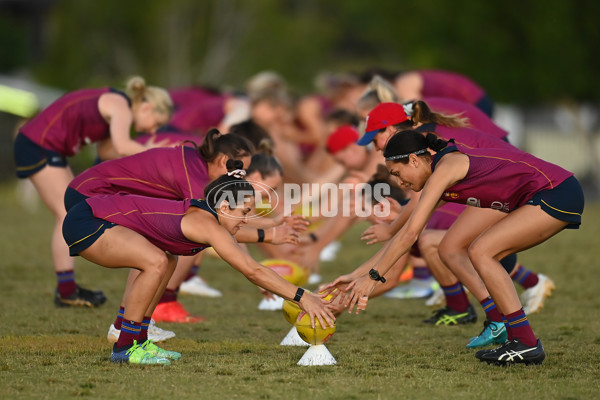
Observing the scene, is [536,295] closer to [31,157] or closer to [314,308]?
[314,308]

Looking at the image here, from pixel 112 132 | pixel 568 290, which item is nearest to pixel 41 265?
pixel 112 132

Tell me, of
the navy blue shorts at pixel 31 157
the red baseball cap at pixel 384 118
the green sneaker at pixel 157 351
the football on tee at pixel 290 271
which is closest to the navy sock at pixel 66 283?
the navy blue shorts at pixel 31 157

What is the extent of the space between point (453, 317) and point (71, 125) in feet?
Result: 12.7

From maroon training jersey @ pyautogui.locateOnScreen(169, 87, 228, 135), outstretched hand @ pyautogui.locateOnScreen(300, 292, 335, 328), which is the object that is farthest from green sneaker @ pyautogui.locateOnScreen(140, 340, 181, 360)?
maroon training jersey @ pyautogui.locateOnScreen(169, 87, 228, 135)

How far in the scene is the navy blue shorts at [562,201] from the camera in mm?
6023

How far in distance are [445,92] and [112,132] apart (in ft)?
14.5

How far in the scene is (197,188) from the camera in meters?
6.74

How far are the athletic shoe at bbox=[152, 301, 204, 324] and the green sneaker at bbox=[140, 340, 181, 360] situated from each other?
147 centimetres

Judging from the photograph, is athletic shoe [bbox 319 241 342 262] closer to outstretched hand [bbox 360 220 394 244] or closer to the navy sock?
the navy sock

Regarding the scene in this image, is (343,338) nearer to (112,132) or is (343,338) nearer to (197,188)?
(197,188)

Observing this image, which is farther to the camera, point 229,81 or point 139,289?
point 229,81

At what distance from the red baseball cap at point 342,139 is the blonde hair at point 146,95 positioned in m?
1.91

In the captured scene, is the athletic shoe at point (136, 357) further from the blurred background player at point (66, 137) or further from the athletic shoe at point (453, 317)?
the athletic shoe at point (453, 317)

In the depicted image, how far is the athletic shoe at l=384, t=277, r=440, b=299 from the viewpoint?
9.27 meters
